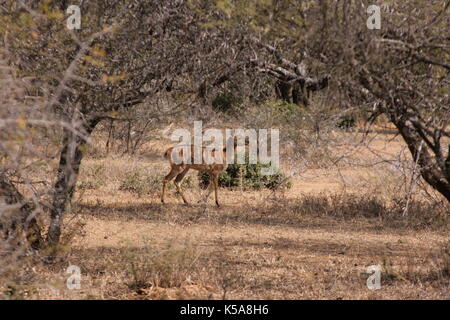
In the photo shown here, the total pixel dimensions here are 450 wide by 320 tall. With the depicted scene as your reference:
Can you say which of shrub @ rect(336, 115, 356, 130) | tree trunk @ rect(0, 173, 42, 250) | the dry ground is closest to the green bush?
the dry ground

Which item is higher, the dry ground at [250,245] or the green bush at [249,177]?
the green bush at [249,177]

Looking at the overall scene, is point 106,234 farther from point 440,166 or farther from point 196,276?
point 440,166

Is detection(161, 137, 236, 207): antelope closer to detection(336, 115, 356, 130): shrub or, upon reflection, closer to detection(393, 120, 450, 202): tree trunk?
detection(336, 115, 356, 130): shrub

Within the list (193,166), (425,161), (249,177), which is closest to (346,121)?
(249,177)

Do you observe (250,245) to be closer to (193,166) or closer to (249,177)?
(193,166)

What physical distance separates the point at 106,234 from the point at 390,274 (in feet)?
15.1

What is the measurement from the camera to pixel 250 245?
33.5 feet

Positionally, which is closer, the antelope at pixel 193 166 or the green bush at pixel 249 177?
the antelope at pixel 193 166

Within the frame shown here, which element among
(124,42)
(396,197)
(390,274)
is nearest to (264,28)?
(124,42)

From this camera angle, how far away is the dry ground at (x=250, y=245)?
24.4 feet

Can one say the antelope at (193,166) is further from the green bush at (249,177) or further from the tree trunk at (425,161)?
the tree trunk at (425,161)

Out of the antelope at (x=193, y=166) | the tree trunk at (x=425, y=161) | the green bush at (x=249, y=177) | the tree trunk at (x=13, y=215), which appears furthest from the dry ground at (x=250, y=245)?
the tree trunk at (x=425, y=161)
